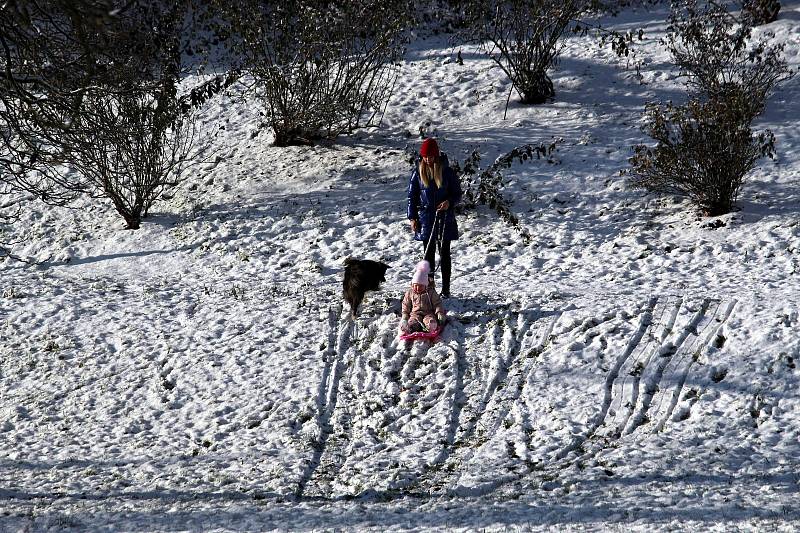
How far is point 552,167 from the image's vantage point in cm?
1227

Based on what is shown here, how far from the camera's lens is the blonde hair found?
8.42 metres

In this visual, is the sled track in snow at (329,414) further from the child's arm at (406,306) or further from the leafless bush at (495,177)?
the leafless bush at (495,177)

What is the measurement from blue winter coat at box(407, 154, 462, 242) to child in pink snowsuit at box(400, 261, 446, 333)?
0.75 m

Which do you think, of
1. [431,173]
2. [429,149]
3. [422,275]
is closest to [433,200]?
[431,173]

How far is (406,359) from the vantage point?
311 inches

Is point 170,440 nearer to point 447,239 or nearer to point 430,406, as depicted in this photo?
point 430,406

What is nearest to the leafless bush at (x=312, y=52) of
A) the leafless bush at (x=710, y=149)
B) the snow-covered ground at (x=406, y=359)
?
the snow-covered ground at (x=406, y=359)

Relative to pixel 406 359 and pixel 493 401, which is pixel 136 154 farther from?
→ pixel 493 401

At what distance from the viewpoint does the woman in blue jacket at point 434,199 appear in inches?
332

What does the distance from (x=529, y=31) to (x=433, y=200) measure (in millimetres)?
7178

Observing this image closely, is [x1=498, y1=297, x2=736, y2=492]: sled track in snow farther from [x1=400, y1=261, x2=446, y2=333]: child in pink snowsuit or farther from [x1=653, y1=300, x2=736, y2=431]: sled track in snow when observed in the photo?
[x1=400, y1=261, x2=446, y2=333]: child in pink snowsuit

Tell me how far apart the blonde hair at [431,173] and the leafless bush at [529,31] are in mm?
5766

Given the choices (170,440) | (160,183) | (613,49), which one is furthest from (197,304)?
(613,49)

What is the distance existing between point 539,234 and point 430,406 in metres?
4.28
